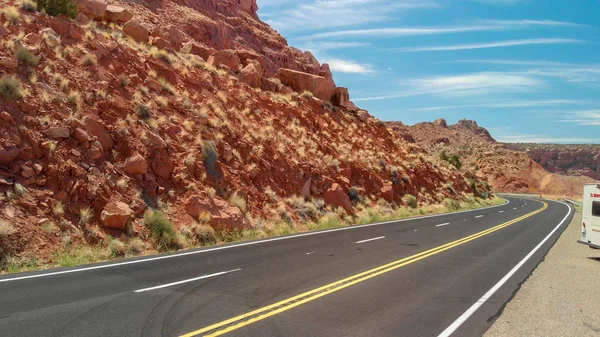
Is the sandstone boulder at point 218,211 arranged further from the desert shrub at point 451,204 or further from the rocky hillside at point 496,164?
the rocky hillside at point 496,164

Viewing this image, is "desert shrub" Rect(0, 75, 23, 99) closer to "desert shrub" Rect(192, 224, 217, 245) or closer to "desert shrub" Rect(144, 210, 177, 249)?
"desert shrub" Rect(144, 210, 177, 249)

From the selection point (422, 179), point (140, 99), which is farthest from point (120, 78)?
point (422, 179)

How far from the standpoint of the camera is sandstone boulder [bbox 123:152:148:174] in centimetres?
1520

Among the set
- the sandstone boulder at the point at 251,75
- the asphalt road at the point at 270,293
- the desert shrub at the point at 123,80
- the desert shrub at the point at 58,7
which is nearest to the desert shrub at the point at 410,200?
the sandstone boulder at the point at 251,75

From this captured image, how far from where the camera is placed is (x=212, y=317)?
6.46 meters

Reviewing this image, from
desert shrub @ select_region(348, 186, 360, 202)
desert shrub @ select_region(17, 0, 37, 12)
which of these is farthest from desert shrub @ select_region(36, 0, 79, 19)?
desert shrub @ select_region(348, 186, 360, 202)

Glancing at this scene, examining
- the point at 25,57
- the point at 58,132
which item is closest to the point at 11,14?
the point at 25,57

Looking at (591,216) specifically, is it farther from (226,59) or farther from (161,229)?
(226,59)

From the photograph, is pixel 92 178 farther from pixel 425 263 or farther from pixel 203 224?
pixel 425 263

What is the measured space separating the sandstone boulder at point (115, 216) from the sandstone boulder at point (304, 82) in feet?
84.3

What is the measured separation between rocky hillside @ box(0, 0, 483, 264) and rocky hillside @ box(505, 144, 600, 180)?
414 ft

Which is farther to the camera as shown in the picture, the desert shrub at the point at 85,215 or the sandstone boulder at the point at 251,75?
the sandstone boulder at the point at 251,75

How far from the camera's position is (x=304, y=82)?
38.2 meters

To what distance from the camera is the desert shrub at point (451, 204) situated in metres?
37.2
